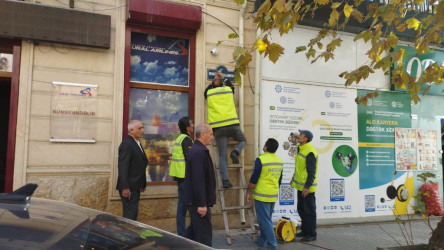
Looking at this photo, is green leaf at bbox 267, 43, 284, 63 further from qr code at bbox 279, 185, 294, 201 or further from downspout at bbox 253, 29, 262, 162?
qr code at bbox 279, 185, 294, 201

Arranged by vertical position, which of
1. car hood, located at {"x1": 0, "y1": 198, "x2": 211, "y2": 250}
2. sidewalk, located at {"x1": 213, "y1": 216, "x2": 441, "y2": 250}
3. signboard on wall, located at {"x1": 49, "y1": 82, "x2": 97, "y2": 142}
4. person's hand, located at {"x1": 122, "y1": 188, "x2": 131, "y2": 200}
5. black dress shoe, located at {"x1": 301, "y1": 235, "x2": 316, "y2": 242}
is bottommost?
sidewalk, located at {"x1": 213, "y1": 216, "x2": 441, "y2": 250}

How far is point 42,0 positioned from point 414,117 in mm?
8969

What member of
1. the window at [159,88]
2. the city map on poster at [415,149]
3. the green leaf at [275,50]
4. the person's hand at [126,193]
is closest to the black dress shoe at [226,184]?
the window at [159,88]

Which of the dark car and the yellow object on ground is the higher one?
the dark car

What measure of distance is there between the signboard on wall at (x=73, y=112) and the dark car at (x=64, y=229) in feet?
14.4

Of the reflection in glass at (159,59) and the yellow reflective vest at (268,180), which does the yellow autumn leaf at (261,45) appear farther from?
the reflection in glass at (159,59)

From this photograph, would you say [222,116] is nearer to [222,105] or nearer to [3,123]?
[222,105]

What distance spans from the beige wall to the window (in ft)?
1.09

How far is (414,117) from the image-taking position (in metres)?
9.88

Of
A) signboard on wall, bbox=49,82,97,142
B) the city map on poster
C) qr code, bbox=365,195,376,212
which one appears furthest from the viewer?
the city map on poster

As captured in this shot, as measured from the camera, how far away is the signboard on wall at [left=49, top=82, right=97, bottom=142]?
6402 millimetres

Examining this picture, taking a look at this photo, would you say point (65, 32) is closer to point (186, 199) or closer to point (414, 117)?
point (186, 199)

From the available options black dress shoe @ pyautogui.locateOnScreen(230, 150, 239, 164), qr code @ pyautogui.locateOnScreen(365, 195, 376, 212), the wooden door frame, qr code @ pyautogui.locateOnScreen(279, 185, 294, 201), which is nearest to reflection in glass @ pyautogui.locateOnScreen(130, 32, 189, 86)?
black dress shoe @ pyautogui.locateOnScreen(230, 150, 239, 164)

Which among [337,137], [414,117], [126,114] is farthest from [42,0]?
[414,117]
